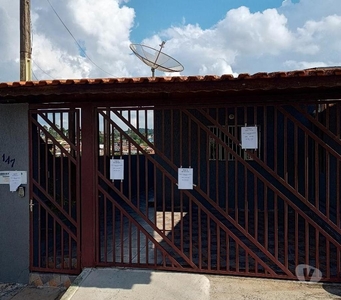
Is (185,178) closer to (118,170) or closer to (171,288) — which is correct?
(118,170)

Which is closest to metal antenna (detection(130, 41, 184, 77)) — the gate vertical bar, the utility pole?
the utility pole

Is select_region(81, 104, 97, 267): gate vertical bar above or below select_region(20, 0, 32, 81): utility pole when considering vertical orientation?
below

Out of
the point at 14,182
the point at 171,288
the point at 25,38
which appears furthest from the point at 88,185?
the point at 25,38

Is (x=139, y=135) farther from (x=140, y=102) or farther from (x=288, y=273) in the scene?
(x=288, y=273)

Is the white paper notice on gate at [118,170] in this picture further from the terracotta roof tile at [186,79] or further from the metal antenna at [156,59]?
the metal antenna at [156,59]

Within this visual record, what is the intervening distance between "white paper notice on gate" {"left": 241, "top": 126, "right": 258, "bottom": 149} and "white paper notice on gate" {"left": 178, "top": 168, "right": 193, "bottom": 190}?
2.69 ft

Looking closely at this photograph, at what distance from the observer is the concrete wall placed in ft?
14.7

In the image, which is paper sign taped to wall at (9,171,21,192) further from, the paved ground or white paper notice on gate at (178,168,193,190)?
white paper notice on gate at (178,168,193,190)

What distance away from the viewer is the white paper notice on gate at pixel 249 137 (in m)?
4.09

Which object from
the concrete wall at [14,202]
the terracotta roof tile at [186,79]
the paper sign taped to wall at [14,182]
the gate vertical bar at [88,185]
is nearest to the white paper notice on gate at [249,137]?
the terracotta roof tile at [186,79]

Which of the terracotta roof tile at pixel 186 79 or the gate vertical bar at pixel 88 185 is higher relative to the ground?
the terracotta roof tile at pixel 186 79

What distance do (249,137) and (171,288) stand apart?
218 cm

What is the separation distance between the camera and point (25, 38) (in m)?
7.28

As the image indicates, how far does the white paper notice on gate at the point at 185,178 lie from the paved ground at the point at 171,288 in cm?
119
